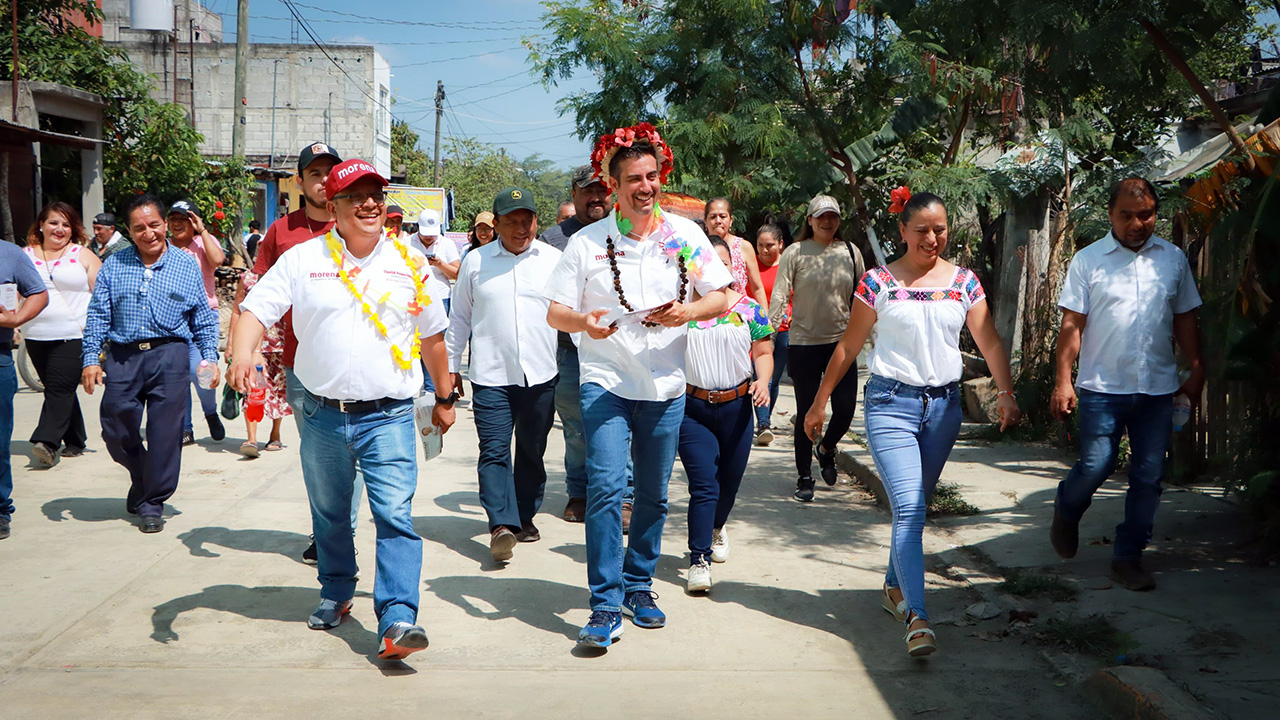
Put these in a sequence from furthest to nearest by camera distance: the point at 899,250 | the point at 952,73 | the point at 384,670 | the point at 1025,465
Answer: the point at 899,250, the point at 952,73, the point at 1025,465, the point at 384,670

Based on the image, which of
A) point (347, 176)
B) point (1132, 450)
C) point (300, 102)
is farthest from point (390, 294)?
point (300, 102)

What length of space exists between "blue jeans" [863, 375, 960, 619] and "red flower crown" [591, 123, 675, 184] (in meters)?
1.35

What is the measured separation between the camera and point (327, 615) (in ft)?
15.9

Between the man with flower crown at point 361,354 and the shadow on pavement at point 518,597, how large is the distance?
71 cm

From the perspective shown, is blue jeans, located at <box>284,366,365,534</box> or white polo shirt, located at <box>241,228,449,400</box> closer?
white polo shirt, located at <box>241,228,449,400</box>

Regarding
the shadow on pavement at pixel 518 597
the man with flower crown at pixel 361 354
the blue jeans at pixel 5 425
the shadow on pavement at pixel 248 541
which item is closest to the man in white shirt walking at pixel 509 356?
the shadow on pavement at pixel 518 597

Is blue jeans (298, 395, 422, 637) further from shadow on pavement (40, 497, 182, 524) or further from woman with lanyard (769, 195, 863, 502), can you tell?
woman with lanyard (769, 195, 863, 502)

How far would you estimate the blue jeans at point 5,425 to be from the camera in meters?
6.39

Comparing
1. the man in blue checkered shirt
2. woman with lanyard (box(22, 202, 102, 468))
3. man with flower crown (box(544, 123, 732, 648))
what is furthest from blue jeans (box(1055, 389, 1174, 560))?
woman with lanyard (box(22, 202, 102, 468))

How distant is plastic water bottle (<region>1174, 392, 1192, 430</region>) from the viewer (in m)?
5.18

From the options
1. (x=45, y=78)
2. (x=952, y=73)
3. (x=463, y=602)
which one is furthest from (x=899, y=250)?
(x=45, y=78)

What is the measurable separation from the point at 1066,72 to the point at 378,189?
295cm

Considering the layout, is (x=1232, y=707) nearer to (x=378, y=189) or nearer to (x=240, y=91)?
(x=378, y=189)

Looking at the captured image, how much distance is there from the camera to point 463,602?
5242mm
